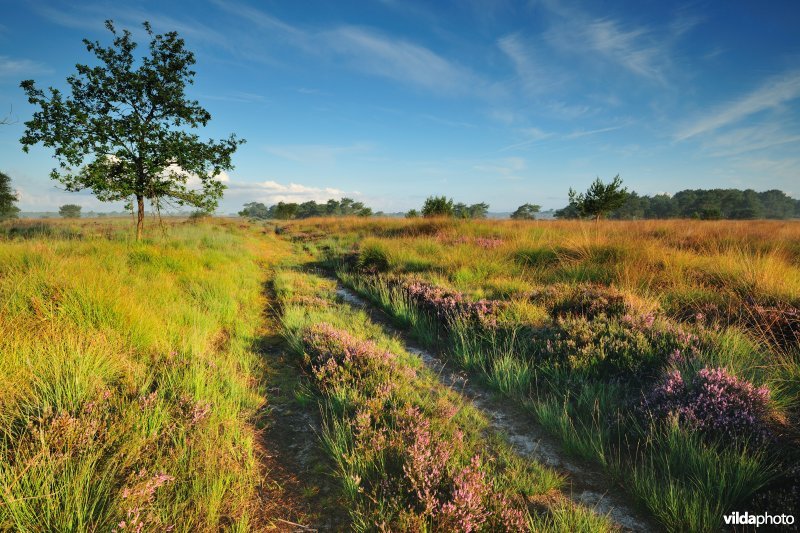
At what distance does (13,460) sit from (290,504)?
5.80 ft

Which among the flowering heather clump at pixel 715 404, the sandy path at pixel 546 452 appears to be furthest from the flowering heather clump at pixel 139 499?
the flowering heather clump at pixel 715 404

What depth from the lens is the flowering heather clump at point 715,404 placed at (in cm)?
272

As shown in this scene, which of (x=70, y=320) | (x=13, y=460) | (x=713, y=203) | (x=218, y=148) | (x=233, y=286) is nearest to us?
(x=13, y=460)

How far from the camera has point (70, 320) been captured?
3.78 metres

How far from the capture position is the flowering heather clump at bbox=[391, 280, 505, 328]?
5652mm

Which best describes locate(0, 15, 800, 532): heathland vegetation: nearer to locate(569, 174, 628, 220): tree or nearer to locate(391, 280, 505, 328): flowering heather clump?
locate(391, 280, 505, 328): flowering heather clump

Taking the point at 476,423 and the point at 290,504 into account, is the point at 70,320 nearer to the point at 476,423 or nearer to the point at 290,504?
the point at 290,504

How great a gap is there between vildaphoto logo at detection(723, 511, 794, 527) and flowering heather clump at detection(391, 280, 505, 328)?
328 cm

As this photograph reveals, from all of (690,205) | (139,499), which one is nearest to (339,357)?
(139,499)

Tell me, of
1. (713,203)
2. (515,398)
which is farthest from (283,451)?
(713,203)

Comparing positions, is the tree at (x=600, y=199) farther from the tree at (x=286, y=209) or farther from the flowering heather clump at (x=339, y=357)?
the tree at (x=286, y=209)

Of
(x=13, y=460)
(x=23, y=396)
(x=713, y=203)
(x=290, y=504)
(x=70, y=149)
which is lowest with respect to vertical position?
(x=290, y=504)

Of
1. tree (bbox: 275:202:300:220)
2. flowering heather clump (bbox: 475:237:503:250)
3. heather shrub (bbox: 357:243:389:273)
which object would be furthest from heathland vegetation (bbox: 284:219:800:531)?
tree (bbox: 275:202:300:220)

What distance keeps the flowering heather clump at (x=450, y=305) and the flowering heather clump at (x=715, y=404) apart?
239 cm
